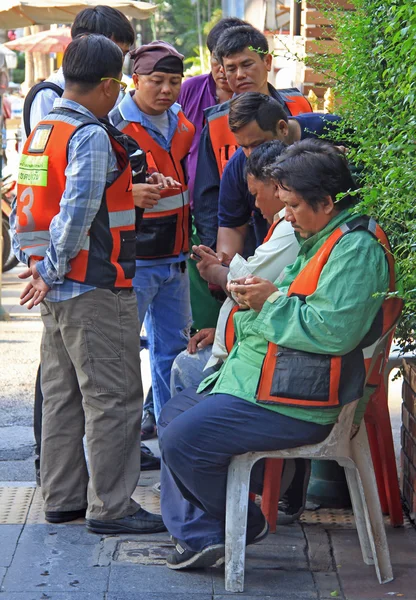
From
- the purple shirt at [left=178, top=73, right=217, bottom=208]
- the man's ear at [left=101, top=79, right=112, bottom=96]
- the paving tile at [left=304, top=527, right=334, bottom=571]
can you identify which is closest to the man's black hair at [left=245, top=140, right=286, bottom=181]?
the man's ear at [left=101, top=79, right=112, bottom=96]

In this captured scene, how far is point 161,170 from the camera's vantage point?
4871mm

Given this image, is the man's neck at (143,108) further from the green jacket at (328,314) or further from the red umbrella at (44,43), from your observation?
the red umbrella at (44,43)

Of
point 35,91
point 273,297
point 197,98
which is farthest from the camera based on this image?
point 197,98

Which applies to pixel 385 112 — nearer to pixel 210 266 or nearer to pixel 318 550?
pixel 210 266

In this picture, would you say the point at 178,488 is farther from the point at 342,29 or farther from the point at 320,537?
the point at 342,29

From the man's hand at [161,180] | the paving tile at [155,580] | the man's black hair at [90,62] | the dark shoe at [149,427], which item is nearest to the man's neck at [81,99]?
the man's black hair at [90,62]

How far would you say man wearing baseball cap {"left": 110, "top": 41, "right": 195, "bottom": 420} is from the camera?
475cm

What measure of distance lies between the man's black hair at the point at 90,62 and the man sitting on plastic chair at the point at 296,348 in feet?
2.71

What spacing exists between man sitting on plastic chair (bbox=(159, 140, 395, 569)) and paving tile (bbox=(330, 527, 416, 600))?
39cm

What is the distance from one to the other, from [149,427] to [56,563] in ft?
5.86

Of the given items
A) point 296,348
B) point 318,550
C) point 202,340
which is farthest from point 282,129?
point 318,550

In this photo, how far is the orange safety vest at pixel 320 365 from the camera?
11.2ft

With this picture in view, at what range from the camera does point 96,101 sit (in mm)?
3990

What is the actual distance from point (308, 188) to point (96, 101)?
1001mm
